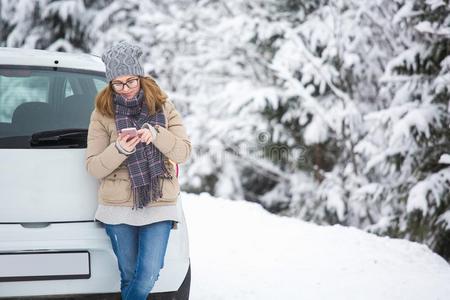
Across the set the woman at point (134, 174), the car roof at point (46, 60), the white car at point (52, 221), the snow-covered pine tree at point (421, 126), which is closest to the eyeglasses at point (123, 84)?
the woman at point (134, 174)

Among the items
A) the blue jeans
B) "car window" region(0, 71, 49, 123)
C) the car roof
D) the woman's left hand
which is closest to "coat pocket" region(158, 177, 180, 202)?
the blue jeans

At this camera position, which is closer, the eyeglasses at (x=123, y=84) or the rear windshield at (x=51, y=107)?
the eyeglasses at (x=123, y=84)

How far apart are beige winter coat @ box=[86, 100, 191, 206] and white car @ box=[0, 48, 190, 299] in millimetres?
139

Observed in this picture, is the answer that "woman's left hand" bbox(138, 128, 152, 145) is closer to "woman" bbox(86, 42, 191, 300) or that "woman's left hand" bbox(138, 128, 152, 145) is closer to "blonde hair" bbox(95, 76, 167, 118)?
"woman" bbox(86, 42, 191, 300)

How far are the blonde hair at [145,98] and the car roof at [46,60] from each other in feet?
2.03

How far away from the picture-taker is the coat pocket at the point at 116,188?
113 inches

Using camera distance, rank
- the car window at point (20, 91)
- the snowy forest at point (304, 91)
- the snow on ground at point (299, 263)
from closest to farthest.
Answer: the car window at point (20, 91) < the snow on ground at point (299, 263) < the snowy forest at point (304, 91)

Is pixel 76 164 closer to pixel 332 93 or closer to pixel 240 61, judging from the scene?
pixel 332 93

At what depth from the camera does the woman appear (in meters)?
2.88

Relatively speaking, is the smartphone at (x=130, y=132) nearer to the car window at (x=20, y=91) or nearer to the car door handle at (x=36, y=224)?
the car door handle at (x=36, y=224)

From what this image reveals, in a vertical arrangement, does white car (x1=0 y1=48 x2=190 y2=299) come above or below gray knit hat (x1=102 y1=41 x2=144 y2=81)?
below

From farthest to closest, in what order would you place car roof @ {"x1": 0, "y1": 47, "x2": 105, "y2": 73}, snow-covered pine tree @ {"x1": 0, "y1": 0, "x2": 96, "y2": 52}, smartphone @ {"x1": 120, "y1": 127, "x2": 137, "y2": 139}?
snow-covered pine tree @ {"x1": 0, "y1": 0, "x2": 96, "y2": 52}
car roof @ {"x1": 0, "y1": 47, "x2": 105, "y2": 73}
smartphone @ {"x1": 120, "y1": 127, "x2": 137, "y2": 139}

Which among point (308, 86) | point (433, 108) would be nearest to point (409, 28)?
point (433, 108)

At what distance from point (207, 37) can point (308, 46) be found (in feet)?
7.93
